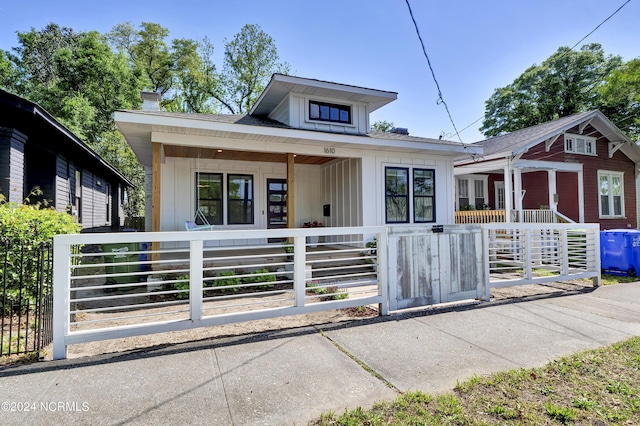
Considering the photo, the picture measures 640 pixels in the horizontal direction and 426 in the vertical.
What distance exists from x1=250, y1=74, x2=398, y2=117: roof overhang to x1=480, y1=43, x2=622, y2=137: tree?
21333 mm

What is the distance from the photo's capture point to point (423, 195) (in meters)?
9.23

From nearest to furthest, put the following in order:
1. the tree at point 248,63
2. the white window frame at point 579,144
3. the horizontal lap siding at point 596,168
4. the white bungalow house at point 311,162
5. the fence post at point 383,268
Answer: the fence post at point 383,268 → the white bungalow house at point 311,162 → the horizontal lap siding at point 596,168 → the white window frame at point 579,144 → the tree at point 248,63

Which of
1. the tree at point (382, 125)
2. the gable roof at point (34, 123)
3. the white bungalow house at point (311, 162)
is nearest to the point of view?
Answer: the gable roof at point (34, 123)

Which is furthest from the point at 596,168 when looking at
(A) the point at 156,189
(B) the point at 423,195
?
(A) the point at 156,189

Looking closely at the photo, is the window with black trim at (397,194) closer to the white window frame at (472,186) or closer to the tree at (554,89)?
the white window frame at (472,186)

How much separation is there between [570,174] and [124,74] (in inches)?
940

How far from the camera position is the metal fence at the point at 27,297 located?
10.4 feet

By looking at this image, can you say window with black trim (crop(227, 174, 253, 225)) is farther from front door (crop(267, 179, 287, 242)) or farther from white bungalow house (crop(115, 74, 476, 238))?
front door (crop(267, 179, 287, 242))

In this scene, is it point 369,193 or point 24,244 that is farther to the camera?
point 369,193

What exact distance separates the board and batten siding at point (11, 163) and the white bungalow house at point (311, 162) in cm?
226

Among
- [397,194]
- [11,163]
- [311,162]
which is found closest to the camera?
[11,163]

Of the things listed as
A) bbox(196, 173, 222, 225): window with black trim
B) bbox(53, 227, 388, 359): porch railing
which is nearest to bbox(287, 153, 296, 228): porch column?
bbox(53, 227, 388, 359): porch railing

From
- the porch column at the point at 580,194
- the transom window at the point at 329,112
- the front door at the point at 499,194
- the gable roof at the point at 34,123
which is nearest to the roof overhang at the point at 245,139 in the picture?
the transom window at the point at 329,112

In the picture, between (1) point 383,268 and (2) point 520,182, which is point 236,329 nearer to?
(1) point 383,268
